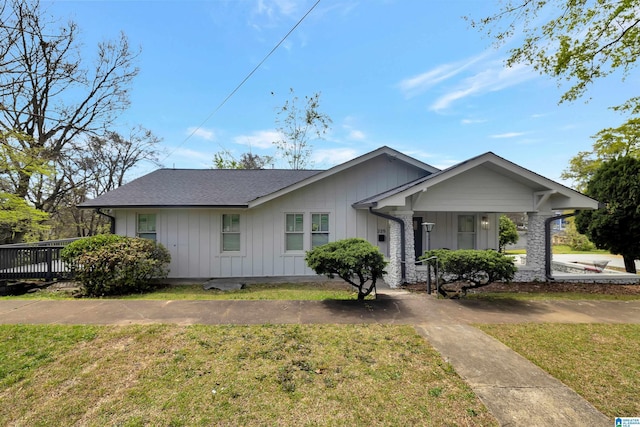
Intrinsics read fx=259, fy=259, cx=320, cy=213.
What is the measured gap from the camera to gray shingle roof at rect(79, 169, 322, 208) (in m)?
9.08

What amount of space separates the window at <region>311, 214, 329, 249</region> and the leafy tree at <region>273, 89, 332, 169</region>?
52.9ft

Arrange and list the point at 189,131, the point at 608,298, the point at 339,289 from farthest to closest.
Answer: the point at 189,131 < the point at 339,289 < the point at 608,298

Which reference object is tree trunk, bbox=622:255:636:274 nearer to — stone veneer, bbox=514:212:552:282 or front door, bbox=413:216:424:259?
stone veneer, bbox=514:212:552:282

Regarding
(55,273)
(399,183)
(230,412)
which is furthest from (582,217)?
(55,273)

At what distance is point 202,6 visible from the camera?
8.79m

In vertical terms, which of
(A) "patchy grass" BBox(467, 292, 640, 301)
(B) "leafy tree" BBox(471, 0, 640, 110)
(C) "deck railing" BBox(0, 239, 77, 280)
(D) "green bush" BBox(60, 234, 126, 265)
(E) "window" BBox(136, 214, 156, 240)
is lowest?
(A) "patchy grass" BBox(467, 292, 640, 301)

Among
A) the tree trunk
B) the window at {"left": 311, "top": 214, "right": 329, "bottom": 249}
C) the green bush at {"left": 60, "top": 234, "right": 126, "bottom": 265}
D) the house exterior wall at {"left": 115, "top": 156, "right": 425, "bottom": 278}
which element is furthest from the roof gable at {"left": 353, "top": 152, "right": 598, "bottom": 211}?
the green bush at {"left": 60, "top": 234, "right": 126, "bottom": 265}

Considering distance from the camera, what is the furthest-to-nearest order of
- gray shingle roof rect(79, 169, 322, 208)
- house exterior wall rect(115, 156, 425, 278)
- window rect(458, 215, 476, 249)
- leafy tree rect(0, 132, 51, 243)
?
window rect(458, 215, 476, 249) → house exterior wall rect(115, 156, 425, 278) → gray shingle roof rect(79, 169, 322, 208) → leafy tree rect(0, 132, 51, 243)

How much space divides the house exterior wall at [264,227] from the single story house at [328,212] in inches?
1.4

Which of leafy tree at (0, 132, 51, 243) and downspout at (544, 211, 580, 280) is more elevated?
leafy tree at (0, 132, 51, 243)

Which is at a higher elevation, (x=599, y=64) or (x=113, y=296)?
(x=599, y=64)

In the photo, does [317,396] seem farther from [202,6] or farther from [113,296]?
[202,6]

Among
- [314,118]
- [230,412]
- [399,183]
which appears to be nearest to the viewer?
[230,412]

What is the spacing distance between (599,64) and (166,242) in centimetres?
1580
